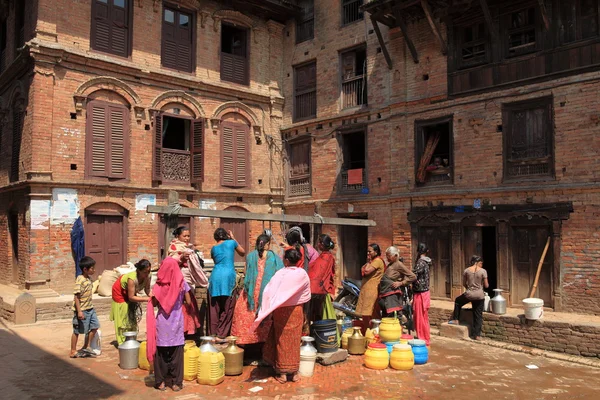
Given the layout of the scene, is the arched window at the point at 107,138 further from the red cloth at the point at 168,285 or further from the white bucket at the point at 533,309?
the white bucket at the point at 533,309

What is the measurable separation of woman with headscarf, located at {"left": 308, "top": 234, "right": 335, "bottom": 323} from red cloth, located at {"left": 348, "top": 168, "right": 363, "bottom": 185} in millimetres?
8019

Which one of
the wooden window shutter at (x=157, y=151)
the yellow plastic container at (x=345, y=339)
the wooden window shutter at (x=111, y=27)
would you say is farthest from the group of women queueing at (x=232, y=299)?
the wooden window shutter at (x=111, y=27)

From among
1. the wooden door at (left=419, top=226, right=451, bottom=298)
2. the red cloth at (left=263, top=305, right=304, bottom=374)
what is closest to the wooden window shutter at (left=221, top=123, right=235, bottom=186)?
the wooden door at (left=419, top=226, right=451, bottom=298)

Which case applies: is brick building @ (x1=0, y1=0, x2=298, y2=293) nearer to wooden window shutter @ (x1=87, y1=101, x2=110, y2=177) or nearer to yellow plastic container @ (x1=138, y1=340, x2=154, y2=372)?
wooden window shutter @ (x1=87, y1=101, x2=110, y2=177)

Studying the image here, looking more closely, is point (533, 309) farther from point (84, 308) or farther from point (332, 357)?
point (84, 308)

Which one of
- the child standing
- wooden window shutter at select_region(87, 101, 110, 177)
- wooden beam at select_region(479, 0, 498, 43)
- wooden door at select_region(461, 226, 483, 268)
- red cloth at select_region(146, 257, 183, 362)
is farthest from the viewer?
wooden window shutter at select_region(87, 101, 110, 177)

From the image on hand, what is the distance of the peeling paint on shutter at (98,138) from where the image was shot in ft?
47.1

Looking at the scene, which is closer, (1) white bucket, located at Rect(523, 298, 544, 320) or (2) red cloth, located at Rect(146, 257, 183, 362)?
(2) red cloth, located at Rect(146, 257, 183, 362)

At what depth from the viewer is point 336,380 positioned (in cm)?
716

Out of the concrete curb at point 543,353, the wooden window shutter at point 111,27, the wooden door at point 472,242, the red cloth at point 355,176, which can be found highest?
the wooden window shutter at point 111,27

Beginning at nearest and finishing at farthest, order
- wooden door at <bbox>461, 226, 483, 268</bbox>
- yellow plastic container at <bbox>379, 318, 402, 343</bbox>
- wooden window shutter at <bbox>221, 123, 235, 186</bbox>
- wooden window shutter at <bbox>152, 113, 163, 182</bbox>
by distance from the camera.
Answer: yellow plastic container at <bbox>379, 318, 402, 343</bbox>
wooden door at <bbox>461, 226, 483, 268</bbox>
wooden window shutter at <bbox>152, 113, 163, 182</bbox>
wooden window shutter at <bbox>221, 123, 235, 186</bbox>

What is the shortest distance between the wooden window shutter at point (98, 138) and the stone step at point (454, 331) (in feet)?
34.4

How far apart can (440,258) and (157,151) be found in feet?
30.8

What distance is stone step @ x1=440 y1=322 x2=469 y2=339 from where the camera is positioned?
35.3 feet
